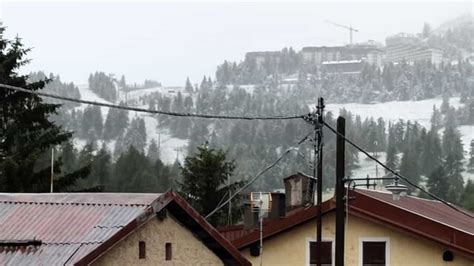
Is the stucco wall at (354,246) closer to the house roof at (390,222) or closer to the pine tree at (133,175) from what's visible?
the house roof at (390,222)

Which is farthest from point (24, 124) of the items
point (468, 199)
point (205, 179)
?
point (468, 199)

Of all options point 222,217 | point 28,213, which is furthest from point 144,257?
point 222,217

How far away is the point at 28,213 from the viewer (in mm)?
21297

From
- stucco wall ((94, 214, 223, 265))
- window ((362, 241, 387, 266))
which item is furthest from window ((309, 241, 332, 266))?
stucco wall ((94, 214, 223, 265))

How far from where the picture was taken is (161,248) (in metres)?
21.2

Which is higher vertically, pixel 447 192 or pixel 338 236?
pixel 447 192

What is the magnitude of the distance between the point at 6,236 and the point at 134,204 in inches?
90.7

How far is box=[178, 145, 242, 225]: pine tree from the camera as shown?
2197 inches

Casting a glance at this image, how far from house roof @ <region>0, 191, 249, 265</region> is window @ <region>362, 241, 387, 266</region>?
9320 mm

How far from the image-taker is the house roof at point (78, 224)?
1981 centimetres

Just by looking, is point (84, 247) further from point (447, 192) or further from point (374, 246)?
point (447, 192)

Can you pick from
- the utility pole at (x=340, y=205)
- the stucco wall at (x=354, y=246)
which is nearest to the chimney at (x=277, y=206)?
the stucco wall at (x=354, y=246)

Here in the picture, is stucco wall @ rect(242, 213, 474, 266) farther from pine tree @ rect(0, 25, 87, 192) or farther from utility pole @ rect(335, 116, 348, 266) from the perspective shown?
→ pine tree @ rect(0, 25, 87, 192)

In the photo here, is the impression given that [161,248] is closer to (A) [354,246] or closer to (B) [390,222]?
(B) [390,222]
